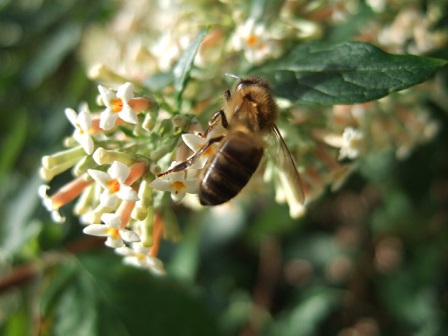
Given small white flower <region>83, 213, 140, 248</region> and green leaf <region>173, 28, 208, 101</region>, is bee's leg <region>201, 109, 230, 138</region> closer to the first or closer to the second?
green leaf <region>173, 28, 208, 101</region>

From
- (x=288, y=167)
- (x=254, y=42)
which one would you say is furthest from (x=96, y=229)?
(x=254, y=42)

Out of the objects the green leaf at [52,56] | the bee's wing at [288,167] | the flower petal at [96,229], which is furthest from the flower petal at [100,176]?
the green leaf at [52,56]

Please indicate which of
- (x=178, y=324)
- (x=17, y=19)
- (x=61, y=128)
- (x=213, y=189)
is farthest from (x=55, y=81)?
(x=213, y=189)

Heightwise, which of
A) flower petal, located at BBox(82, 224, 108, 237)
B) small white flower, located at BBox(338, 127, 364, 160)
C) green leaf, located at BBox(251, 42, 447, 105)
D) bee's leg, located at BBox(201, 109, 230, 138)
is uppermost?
green leaf, located at BBox(251, 42, 447, 105)

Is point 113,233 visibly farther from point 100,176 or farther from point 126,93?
point 126,93

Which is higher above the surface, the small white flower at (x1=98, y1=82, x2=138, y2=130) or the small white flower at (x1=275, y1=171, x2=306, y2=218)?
the small white flower at (x1=98, y1=82, x2=138, y2=130)

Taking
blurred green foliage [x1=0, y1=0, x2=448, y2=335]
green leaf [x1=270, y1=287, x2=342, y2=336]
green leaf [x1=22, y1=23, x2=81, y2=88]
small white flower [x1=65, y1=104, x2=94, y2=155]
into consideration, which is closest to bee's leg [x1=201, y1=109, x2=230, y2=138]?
small white flower [x1=65, y1=104, x2=94, y2=155]
